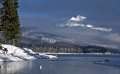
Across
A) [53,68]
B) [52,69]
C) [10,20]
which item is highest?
[10,20]

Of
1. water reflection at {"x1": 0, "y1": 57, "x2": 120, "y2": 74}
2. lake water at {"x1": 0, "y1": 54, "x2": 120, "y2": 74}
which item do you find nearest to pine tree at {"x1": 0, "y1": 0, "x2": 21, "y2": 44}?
lake water at {"x1": 0, "y1": 54, "x2": 120, "y2": 74}

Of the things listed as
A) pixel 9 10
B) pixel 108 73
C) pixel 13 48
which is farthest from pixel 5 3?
pixel 108 73

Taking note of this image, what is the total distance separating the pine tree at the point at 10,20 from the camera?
112250 millimetres

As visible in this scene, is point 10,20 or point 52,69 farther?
point 10,20

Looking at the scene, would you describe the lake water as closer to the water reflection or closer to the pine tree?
the water reflection

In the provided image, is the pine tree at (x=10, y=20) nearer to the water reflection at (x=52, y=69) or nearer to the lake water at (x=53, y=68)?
the lake water at (x=53, y=68)

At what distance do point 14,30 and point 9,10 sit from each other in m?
5.76

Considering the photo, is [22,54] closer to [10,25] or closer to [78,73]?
[10,25]

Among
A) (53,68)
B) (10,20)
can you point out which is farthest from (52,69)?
(10,20)

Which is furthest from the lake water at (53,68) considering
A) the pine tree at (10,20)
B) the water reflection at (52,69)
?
the pine tree at (10,20)

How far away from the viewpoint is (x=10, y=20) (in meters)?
116

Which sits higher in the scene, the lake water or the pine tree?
the pine tree

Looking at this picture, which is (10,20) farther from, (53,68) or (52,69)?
(52,69)

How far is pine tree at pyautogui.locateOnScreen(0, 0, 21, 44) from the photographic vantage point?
112 metres
